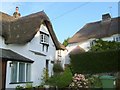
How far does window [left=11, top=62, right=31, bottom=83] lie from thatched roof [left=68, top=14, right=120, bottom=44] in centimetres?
1852

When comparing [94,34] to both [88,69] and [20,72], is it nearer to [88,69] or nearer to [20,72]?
[88,69]

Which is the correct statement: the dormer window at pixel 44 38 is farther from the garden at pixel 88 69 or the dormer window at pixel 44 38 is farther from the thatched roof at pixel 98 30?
the thatched roof at pixel 98 30

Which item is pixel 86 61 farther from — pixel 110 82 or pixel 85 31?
pixel 85 31

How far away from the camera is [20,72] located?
63.3 feet

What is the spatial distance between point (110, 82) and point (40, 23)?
1527cm

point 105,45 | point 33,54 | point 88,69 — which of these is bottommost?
point 88,69

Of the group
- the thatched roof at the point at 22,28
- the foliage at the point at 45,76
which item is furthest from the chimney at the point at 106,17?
the foliage at the point at 45,76

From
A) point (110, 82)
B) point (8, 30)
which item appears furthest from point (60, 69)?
point (110, 82)

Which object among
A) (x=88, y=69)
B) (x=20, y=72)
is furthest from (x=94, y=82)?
(x=20, y=72)

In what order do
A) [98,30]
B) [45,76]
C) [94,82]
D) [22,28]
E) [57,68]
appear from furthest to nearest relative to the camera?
[98,30] → [57,68] → [22,28] → [45,76] → [94,82]

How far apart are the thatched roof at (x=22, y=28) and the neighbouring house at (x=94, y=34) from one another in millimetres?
11910

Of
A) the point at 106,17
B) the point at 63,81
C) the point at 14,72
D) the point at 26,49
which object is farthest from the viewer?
the point at 106,17

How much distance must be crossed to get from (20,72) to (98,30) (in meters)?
22.3

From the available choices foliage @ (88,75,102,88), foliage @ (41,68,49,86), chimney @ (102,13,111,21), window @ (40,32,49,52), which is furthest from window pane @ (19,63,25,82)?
chimney @ (102,13,111,21)
